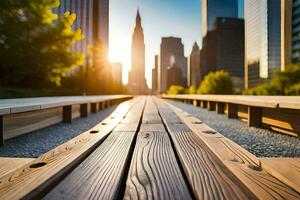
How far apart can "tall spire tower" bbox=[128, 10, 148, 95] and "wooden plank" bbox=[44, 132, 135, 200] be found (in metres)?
158

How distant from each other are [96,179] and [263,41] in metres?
109

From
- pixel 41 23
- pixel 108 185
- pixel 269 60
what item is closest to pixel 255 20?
pixel 269 60

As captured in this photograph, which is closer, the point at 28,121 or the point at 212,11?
the point at 28,121

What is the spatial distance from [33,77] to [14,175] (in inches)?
421

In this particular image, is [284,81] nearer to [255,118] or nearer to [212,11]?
[255,118]

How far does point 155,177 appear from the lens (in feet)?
2.85

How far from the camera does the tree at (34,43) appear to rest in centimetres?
880

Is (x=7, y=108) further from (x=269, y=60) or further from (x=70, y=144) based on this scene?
(x=269, y=60)

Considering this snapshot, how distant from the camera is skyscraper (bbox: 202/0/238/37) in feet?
414

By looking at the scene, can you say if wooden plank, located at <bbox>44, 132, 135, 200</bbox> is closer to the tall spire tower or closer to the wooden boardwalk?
the wooden boardwalk

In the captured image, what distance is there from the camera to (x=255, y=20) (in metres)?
99.8

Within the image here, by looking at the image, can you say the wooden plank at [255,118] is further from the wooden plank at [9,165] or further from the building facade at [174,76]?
the building facade at [174,76]

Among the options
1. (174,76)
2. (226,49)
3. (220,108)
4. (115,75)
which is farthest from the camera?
(174,76)

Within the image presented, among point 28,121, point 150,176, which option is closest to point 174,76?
point 28,121
